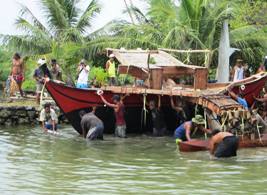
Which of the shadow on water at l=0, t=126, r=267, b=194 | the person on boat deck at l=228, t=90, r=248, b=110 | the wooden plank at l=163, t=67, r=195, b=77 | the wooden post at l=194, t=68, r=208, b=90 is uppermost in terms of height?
the wooden plank at l=163, t=67, r=195, b=77

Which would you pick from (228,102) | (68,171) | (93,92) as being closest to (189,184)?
(68,171)

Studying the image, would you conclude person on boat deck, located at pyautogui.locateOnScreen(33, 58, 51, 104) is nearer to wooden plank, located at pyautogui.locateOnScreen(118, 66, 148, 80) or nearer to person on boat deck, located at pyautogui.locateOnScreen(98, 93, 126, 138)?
person on boat deck, located at pyautogui.locateOnScreen(98, 93, 126, 138)

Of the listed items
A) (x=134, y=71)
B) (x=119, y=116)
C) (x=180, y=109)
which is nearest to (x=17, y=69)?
(x=134, y=71)

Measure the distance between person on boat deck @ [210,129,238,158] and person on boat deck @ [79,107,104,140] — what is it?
421cm

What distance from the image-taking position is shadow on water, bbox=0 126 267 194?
1284 centimetres

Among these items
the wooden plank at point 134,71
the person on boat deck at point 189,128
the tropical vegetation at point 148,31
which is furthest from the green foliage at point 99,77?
the person on boat deck at point 189,128

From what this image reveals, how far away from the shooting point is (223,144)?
1559 cm

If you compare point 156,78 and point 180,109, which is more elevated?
point 156,78

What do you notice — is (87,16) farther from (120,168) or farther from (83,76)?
(120,168)

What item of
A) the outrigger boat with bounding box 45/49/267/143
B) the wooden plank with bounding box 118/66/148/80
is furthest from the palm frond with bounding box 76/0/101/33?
the wooden plank with bounding box 118/66/148/80

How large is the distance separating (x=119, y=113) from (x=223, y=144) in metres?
4.94

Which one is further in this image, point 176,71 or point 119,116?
point 176,71

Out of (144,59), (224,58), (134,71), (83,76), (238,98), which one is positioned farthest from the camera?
(224,58)

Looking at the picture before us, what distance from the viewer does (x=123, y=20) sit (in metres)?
27.2
